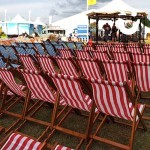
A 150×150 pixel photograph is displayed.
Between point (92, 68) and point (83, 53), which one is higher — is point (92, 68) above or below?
below

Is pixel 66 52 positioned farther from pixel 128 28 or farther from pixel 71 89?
pixel 128 28

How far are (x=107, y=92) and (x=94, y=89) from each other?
0.47 feet

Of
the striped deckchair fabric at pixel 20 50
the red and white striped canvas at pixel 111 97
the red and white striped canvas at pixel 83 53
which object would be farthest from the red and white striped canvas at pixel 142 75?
the striped deckchair fabric at pixel 20 50

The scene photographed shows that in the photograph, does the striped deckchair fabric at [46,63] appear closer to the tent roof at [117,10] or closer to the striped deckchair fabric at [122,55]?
the striped deckchair fabric at [122,55]

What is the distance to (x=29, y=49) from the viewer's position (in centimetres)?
857

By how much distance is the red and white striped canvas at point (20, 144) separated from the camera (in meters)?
2.37

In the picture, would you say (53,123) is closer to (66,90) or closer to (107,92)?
(66,90)

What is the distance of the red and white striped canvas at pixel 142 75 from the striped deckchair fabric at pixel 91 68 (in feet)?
2.13

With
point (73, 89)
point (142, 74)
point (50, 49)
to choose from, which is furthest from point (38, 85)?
point (50, 49)

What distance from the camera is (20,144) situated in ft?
7.92

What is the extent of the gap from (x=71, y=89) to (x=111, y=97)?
1.55 ft

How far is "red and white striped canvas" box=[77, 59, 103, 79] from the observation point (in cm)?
438

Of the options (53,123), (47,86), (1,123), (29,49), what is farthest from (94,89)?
(29,49)

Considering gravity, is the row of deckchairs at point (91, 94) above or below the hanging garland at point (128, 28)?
below
